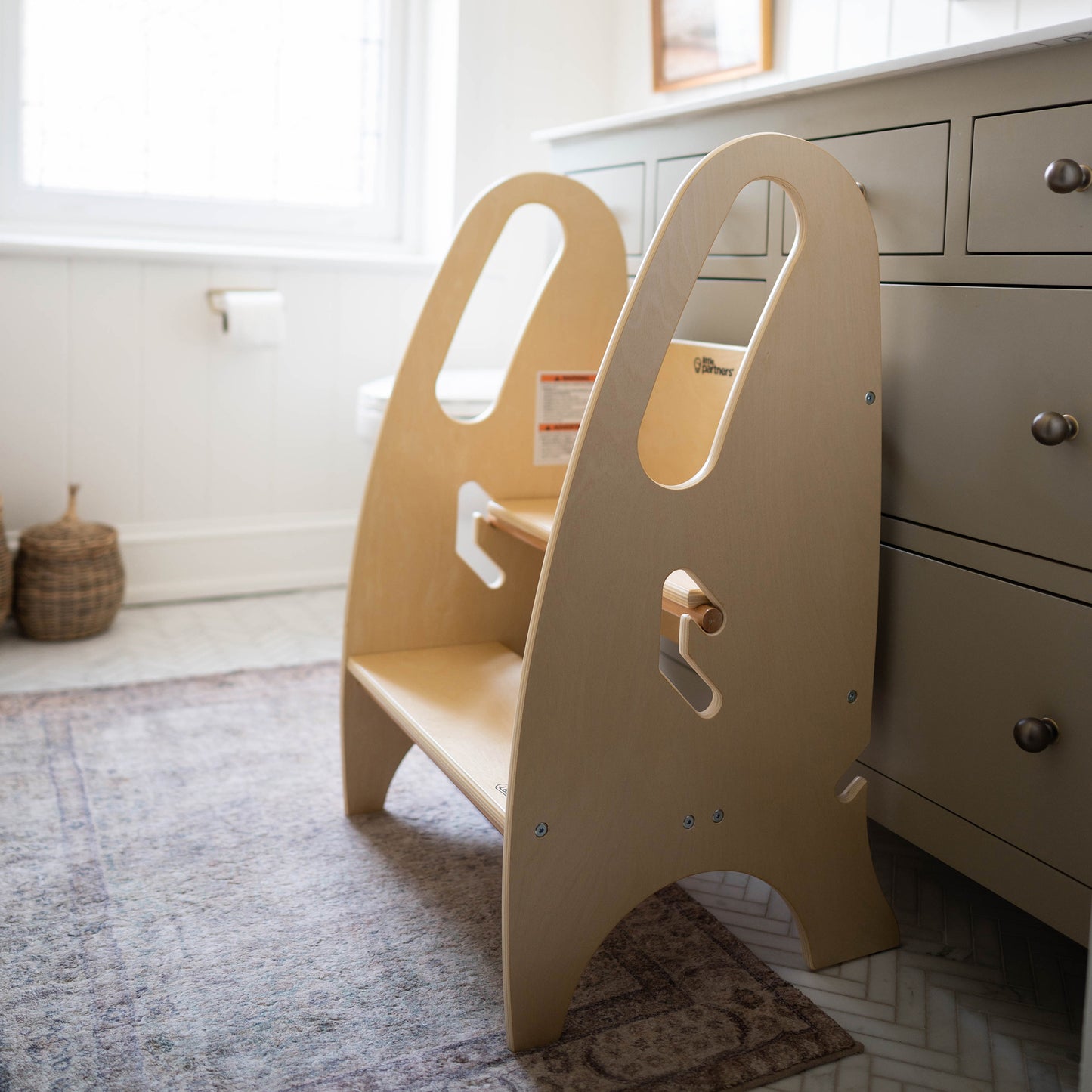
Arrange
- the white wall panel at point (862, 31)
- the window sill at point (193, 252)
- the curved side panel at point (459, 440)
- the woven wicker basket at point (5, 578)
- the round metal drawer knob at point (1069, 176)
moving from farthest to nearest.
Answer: the window sill at point (193, 252), the woven wicker basket at point (5, 578), the white wall panel at point (862, 31), the curved side panel at point (459, 440), the round metal drawer knob at point (1069, 176)

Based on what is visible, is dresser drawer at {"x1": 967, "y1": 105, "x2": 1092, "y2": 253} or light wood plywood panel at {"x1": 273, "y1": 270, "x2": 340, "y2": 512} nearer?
dresser drawer at {"x1": 967, "y1": 105, "x2": 1092, "y2": 253}

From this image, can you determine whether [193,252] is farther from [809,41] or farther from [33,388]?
[809,41]

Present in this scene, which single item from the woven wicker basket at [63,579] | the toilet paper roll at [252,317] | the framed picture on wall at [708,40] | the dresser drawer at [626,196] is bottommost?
the woven wicker basket at [63,579]

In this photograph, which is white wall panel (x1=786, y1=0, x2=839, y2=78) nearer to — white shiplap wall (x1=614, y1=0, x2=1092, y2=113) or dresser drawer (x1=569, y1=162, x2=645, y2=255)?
white shiplap wall (x1=614, y1=0, x2=1092, y2=113)

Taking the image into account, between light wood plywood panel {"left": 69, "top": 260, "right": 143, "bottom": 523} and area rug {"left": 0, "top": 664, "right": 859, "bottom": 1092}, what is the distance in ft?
3.13

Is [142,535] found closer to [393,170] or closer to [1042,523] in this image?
[393,170]

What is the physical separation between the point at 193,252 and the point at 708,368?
161 centimetres

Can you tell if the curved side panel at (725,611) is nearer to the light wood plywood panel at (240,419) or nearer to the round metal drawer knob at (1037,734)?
the round metal drawer knob at (1037,734)

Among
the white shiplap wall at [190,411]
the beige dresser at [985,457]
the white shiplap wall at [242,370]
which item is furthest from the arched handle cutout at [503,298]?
the beige dresser at [985,457]

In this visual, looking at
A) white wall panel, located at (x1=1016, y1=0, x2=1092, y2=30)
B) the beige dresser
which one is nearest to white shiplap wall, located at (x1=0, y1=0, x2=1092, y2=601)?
white wall panel, located at (x1=1016, y1=0, x2=1092, y2=30)

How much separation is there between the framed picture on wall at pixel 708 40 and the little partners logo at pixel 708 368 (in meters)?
1.22

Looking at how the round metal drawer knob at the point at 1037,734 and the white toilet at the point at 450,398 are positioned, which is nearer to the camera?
the round metal drawer knob at the point at 1037,734

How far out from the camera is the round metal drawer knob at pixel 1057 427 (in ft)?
3.60

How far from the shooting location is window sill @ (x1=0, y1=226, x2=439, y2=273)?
2568 mm
